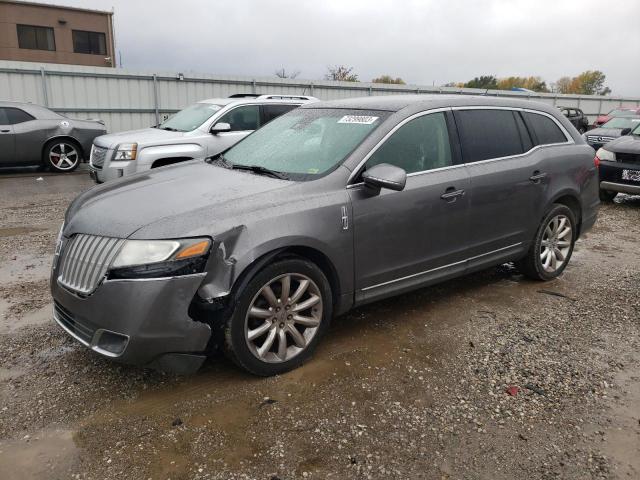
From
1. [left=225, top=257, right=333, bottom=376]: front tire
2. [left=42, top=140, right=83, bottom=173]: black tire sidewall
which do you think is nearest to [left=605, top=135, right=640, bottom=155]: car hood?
[left=225, top=257, right=333, bottom=376]: front tire

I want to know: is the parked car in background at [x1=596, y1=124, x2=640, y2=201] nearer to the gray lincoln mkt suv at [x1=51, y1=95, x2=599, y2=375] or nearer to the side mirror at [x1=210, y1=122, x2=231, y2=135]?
the gray lincoln mkt suv at [x1=51, y1=95, x2=599, y2=375]

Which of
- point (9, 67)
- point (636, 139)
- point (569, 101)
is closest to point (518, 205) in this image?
point (636, 139)

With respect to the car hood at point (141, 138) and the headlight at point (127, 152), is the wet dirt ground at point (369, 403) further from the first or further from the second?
the car hood at point (141, 138)

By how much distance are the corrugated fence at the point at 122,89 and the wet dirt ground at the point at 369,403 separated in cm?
1180

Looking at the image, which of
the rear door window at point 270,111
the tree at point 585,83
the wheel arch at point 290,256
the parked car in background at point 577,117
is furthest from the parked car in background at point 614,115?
the tree at point 585,83

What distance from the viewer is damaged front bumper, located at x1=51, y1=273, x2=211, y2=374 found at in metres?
2.77

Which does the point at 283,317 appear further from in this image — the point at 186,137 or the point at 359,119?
the point at 186,137

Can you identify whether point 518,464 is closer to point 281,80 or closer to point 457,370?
point 457,370

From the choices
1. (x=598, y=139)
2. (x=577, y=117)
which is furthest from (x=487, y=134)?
(x=577, y=117)

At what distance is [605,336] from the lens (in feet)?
13.0

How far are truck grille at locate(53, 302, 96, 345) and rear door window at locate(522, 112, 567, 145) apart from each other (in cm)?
404

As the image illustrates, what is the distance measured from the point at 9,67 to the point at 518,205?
14150 millimetres

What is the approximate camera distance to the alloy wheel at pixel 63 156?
1190cm

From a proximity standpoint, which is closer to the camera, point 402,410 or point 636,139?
point 402,410
